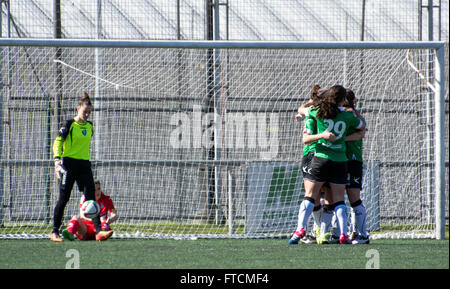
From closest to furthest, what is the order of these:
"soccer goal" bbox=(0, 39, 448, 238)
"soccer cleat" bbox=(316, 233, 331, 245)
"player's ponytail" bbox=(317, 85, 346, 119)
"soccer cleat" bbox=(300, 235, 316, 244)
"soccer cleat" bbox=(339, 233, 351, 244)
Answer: "player's ponytail" bbox=(317, 85, 346, 119) → "soccer cleat" bbox=(339, 233, 351, 244) → "soccer cleat" bbox=(316, 233, 331, 245) → "soccer cleat" bbox=(300, 235, 316, 244) → "soccer goal" bbox=(0, 39, 448, 238)

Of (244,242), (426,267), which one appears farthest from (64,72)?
(426,267)

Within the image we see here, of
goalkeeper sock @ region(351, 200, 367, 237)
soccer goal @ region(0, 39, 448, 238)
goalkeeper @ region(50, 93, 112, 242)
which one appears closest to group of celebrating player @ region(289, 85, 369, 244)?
goalkeeper sock @ region(351, 200, 367, 237)

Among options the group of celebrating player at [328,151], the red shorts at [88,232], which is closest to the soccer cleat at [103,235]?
the red shorts at [88,232]

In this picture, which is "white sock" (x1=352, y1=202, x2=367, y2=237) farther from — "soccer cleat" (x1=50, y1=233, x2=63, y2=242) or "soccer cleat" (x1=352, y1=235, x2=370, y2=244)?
"soccer cleat" (x1=50, y1=233, x2=63, y2=242)

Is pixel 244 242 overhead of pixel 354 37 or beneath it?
beneath

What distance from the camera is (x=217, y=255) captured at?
574cm

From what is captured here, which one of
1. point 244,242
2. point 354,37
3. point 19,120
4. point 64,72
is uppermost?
point 354,37

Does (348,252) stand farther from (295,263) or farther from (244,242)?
(244,242)

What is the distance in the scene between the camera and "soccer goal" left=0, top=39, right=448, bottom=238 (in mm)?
8625

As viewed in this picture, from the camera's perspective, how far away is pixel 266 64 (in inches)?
377

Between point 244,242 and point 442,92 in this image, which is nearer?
point 244,242

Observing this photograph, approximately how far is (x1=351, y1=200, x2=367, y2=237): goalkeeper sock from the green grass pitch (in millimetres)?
222

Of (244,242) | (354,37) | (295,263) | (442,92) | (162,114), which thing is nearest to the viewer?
(295,263)
